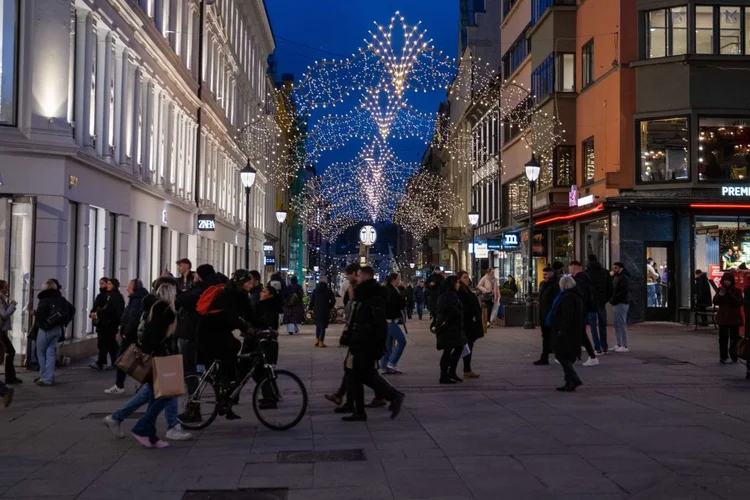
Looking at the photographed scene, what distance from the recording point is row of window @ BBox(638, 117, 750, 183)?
29.9 metres

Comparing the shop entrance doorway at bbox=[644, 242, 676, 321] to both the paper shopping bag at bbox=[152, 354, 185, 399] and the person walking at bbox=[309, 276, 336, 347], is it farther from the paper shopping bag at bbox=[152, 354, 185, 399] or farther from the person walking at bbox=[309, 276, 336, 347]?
the paper shopping bag at bbox=[152, 354, 185, 399]

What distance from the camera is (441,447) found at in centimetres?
976

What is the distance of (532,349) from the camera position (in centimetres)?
2262

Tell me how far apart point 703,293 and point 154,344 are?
21.9 m

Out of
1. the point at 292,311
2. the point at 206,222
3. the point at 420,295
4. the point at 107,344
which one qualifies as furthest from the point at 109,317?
the point at 420,295

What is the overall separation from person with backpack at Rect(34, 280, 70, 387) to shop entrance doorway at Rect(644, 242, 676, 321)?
20586mm

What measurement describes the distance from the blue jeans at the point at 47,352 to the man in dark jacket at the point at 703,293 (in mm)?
19179

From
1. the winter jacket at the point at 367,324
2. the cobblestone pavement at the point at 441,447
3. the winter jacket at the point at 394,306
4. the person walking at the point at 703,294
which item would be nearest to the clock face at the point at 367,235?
the person walking at the point at 703,294

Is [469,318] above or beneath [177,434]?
above

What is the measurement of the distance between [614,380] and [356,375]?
235 inches

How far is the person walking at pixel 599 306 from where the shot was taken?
2038 cm

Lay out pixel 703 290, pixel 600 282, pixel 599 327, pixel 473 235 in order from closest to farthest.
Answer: pixel 599 327 < pixel 600 282 < pixel 703 290 < pixel 473 235

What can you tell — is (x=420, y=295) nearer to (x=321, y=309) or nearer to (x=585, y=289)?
(x=321, y=309)

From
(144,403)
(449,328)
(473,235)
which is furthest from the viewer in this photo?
(473,235)
